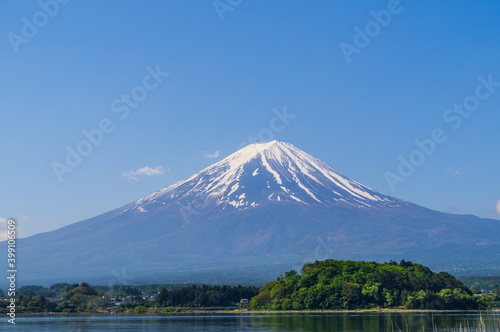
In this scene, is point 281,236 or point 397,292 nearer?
point 397,292

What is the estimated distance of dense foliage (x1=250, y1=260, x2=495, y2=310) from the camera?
66375mm

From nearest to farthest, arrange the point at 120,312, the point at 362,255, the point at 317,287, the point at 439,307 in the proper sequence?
the point at 439,307
the point at 317,287
the point at 120,312
the point at 362,255

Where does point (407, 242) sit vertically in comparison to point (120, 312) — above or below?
above

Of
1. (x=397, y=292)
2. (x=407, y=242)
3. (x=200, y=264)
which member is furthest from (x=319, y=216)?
(x=397, y=292)

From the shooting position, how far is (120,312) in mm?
84188

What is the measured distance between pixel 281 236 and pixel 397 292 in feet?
431

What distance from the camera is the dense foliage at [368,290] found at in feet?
218

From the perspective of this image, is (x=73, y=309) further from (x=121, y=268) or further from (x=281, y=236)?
(x=281, y=236)

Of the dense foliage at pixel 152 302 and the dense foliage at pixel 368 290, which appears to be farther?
the dense foliage at pixel 152 302

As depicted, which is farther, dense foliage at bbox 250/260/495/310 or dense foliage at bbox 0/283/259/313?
dense foliage at bbox 0/283/259/313

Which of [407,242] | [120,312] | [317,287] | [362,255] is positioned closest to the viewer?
[317,287]

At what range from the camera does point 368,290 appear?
2667 inches

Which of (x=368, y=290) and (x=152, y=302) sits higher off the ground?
(x=368, y=290)

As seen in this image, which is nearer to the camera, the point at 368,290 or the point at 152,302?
the point at 368,290
